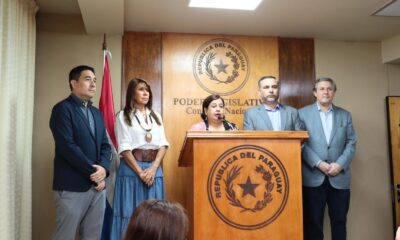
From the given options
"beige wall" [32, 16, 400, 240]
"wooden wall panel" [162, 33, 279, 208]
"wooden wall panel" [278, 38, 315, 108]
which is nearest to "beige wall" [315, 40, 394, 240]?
"beige wall" [32, 16, 400, 240]

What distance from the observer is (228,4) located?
3941mm

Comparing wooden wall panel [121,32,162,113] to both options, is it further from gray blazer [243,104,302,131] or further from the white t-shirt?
gray blazer [243,104,302,131]

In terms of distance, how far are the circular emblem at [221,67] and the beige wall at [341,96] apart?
2.74 ft

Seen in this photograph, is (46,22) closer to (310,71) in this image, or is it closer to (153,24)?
(153,24)

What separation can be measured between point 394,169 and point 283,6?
2.23m

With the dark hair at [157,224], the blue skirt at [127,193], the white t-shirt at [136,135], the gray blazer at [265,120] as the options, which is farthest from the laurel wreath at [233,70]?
the dark hair at [157,224]

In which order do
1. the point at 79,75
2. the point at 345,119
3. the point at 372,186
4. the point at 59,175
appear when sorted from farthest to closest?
the point at 372,186
the point at 345,119
the point at 79,75
the point at 59,175

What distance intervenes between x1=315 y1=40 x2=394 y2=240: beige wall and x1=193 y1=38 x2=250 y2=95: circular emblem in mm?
875

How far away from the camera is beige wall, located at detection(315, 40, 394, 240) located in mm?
4715

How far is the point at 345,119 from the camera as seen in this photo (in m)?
3.95

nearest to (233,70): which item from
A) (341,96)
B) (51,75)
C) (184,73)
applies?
(184,73)

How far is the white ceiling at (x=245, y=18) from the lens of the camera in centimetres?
386

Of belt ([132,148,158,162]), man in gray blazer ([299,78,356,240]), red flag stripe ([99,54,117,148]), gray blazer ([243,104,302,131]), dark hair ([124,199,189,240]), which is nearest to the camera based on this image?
dark hair ([124,199,189,240])

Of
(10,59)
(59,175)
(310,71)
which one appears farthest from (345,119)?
(10,59)
